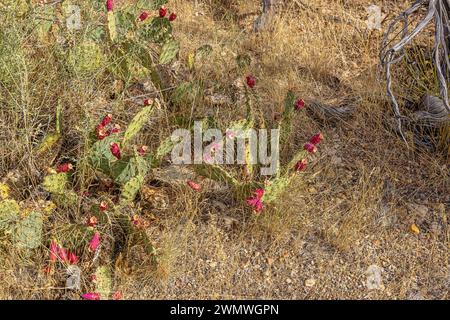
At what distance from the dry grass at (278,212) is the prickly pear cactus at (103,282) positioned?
7 cm

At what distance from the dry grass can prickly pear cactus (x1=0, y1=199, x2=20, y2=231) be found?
0.11m

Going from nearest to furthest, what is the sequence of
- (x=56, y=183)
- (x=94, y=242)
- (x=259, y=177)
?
(x=94, y=242)
(x=56, y=183)
(x=259, y=177)

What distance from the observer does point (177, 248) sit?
Answer: 2.44 metres

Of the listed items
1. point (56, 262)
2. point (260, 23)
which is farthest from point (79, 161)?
point (260, 23)

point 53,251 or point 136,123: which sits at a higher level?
point 136,123

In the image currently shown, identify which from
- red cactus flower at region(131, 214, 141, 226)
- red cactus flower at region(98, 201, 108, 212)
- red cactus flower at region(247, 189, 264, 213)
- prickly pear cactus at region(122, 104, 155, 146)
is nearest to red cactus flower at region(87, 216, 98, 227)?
red cactus flower at region(98, 201, 108, 212)

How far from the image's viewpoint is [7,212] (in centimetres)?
232

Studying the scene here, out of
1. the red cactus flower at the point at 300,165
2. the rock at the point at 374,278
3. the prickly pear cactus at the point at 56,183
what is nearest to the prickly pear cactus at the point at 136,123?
the prickly pear cactus at the point at 56,183

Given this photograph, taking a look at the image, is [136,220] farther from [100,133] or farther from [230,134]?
[230,134]

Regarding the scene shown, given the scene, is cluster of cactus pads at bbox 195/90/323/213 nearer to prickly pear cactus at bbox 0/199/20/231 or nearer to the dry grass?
the dry grass

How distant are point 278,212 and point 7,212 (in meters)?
1.03

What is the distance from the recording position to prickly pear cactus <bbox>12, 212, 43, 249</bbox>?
231 cm

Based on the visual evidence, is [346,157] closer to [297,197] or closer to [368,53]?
[297,197]

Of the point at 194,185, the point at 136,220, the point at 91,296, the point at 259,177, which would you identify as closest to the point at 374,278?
the point at 259,177
